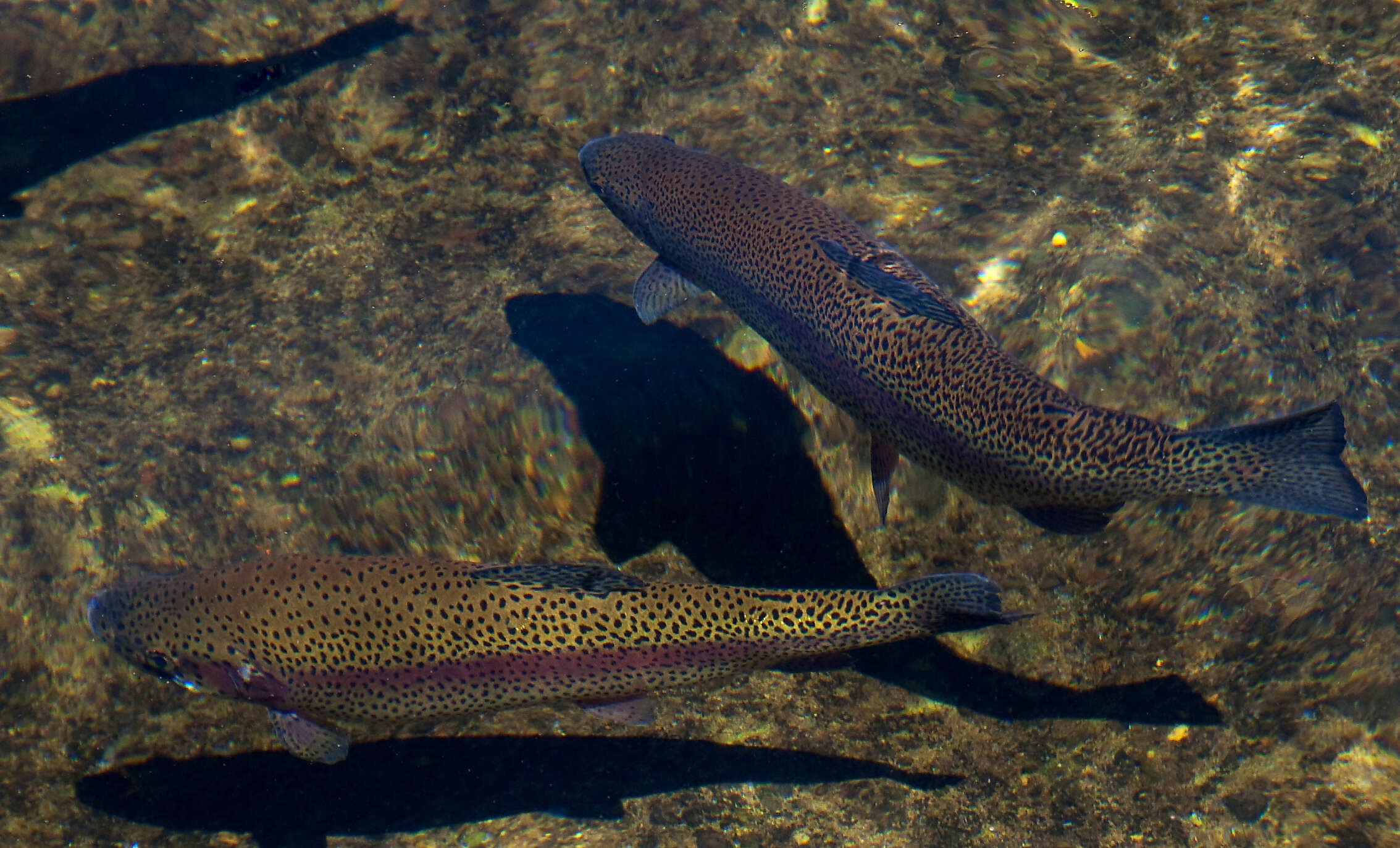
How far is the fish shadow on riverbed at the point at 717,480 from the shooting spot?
4.70 m

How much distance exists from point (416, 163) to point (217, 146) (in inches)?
54.8

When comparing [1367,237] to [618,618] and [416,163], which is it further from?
[416,163]

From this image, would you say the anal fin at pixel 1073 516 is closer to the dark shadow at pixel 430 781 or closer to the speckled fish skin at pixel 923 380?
the speckled fish skin at pixel 923 380

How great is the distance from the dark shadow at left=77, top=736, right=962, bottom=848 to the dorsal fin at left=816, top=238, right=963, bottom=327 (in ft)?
8.31

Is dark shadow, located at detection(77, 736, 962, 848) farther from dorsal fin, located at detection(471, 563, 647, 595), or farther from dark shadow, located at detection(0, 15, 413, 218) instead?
dark shadow, located at detection(0, 15, 413, 218)

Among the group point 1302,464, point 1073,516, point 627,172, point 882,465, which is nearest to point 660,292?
point 627,172

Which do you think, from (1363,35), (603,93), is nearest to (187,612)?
(603,93)

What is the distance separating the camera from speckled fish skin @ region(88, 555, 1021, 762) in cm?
353

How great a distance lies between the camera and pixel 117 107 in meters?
5.74

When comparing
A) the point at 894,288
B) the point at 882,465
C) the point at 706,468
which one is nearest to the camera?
the point at 894,288

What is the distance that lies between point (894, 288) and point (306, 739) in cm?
358

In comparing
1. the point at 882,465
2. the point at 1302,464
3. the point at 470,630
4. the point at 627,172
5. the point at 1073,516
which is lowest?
the point at 470,630

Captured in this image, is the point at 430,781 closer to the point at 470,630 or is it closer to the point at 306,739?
the point at 306,739

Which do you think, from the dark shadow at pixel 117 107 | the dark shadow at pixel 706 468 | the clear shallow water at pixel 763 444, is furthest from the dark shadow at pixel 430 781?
the dark shadow at pixel 117 107
